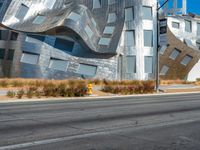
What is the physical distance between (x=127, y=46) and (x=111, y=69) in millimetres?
4484

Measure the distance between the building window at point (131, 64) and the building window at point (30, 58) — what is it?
13.1 metres

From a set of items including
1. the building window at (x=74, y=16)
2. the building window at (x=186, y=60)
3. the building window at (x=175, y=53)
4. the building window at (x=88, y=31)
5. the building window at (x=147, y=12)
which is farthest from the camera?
the building window at (x=186, y=60)

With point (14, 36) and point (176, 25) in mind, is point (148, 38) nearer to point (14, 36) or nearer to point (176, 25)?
point (176, 25)

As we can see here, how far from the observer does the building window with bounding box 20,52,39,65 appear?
5133cm

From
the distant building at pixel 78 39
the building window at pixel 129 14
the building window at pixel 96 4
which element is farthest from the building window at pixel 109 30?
the building window at pixel 96 4

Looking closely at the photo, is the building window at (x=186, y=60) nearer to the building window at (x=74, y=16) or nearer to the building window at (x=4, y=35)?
the building window at (x=74, y=16)

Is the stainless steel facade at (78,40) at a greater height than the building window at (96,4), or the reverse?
the building window at (96,4)

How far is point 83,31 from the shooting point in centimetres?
5281

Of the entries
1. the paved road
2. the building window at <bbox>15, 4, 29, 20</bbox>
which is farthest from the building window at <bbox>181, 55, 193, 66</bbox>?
the paved road

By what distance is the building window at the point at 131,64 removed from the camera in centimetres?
5509

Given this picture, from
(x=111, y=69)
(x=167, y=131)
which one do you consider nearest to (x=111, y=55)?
(x=111, y=69)

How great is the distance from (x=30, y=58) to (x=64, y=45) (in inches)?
202

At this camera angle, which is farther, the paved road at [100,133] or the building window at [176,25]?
the building window at [176,25]

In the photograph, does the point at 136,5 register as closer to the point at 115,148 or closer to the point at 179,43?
the point at 179,43
